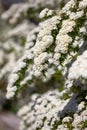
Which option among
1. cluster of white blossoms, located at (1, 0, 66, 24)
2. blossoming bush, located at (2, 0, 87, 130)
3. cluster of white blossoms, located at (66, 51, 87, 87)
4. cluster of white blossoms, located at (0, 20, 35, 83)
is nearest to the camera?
cluster of white blossoms, located at (66, 51, 87, 87)

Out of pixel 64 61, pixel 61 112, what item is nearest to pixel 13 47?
pixel 61 112

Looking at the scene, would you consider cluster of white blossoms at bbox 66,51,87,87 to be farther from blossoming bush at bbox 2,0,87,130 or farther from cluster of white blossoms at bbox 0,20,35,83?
cluster of white blossoms at bbox 0,20,35,83

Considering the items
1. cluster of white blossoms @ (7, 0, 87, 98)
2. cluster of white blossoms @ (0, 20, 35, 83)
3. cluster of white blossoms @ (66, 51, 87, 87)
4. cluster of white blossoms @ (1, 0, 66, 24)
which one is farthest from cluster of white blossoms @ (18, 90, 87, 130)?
cluster of white blossoms @ (0, 20, 35, 83)

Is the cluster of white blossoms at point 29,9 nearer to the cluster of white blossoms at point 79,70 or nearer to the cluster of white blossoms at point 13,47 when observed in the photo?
the cluster of white blossoms at point 13,47

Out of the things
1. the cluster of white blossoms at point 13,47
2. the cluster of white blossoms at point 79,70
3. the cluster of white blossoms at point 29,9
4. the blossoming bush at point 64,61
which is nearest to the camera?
the cluster of white blossoms at point 79,70

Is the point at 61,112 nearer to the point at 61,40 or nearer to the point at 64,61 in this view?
the point at 64,61

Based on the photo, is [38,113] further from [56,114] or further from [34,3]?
[34,3]

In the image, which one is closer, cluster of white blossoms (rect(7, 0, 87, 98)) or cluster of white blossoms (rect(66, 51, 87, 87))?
cluster of white blossoms (rect(66, 51, 87, 87))

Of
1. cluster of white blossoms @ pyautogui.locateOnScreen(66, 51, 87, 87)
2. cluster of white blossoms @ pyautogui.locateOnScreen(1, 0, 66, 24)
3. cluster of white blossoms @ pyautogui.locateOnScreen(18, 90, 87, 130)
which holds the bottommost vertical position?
cluster of white blossoms @ pyautogui.locateOnScreen(66, 51, 87, 87)

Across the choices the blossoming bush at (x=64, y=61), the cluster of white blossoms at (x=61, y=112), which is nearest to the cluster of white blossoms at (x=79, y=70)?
the blossoming bush at (x=64, y=61)

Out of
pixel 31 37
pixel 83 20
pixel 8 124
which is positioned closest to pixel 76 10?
pixel 83 20
